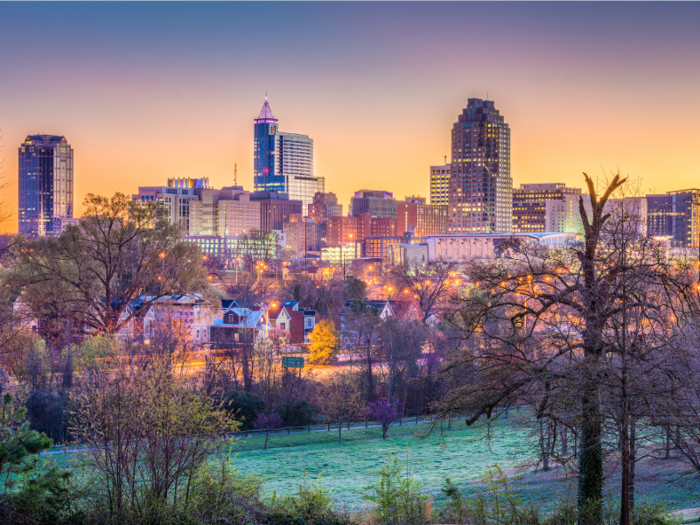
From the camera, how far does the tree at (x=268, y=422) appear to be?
1409 inches

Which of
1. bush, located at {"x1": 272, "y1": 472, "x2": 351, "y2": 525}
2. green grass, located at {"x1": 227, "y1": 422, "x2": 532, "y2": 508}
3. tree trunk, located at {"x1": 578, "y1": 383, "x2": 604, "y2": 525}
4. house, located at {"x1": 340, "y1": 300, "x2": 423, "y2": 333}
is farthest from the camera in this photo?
house, located at {"x1": 340, "y1": 300, "x2": 423, "y2": 333}

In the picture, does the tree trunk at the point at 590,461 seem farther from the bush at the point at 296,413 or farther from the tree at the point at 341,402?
the bush at the point at 296,413

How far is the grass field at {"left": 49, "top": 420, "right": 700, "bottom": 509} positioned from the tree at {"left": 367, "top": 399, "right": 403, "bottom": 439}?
722 mm

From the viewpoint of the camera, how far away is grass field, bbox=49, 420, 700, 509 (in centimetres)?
2123

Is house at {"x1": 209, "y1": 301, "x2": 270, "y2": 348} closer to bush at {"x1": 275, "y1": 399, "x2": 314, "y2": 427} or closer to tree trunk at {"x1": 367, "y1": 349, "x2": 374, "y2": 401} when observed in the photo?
tree trunk at {"x1": 367, "y1": 349, "x2": 374, "y2": 401}

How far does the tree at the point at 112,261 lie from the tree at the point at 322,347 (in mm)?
9812

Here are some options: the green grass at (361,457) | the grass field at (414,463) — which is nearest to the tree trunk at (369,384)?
the green grass at (361,457)

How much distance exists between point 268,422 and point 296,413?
1816mm

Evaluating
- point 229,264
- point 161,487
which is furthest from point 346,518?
point 229,264

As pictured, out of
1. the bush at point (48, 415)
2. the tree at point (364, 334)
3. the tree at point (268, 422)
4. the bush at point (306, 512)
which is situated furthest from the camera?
the tree at point (364, 334)

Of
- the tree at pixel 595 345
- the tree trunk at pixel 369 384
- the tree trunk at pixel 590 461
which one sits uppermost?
the tree at pixel 595 345

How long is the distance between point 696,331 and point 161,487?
12162 mm

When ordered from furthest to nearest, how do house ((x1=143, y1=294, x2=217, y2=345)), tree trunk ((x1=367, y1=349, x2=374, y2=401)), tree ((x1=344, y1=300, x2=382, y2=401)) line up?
house ((x1=143, y1=294, x2=217, y2=345))
tree ((x1=344, y1=300, x2=382, y2=401))
tree trunk ((x1=367, y1=349, x2=374, y2=401))

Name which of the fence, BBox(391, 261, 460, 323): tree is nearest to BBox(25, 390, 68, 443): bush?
the fence
